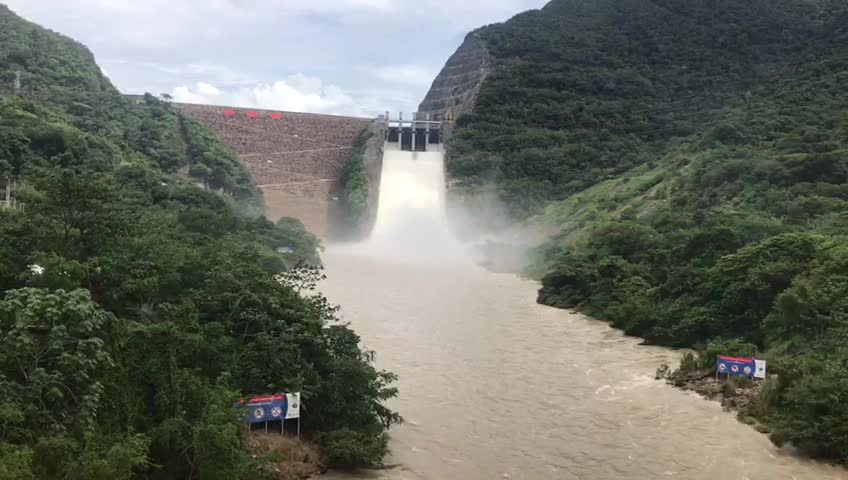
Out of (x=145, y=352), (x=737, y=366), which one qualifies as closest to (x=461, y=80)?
(x=737, y=366)

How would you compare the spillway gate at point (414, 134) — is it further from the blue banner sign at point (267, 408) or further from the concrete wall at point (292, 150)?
the blue banner sign at point (267, 408)

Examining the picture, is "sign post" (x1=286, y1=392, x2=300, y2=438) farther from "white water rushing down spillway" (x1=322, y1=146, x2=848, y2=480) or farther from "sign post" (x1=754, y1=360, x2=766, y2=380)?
"sign post" (x1=754, y1=360, x2=766, y2=380)

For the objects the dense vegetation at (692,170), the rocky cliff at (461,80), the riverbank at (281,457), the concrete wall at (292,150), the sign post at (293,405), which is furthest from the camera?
the rocky cliff at (461,80)

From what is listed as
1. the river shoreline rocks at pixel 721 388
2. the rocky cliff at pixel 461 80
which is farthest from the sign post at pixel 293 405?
the rocky cliff at pixel 461 80

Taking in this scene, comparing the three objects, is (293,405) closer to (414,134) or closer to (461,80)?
(414,134)

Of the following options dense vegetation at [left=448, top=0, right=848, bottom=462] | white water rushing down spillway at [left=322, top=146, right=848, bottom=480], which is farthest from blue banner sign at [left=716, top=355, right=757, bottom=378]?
white water rushing down spillway at [left=322, top=146, right=848, bottom=480]
